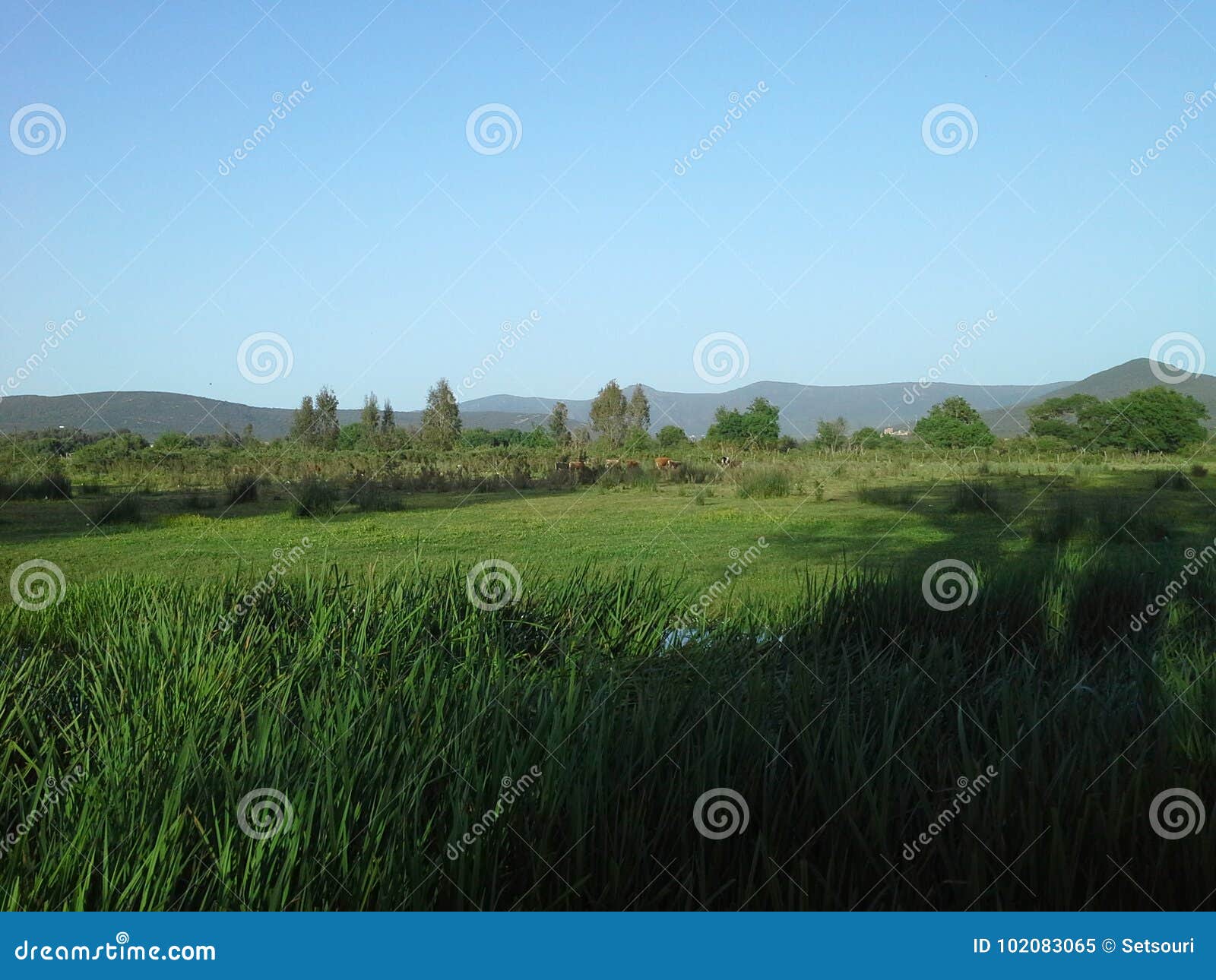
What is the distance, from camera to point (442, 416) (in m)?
20.6

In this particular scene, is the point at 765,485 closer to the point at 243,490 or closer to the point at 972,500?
the point at 972,500

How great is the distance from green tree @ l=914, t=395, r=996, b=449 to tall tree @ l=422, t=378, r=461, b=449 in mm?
9784

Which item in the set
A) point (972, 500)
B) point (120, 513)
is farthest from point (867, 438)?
point (120, 513)

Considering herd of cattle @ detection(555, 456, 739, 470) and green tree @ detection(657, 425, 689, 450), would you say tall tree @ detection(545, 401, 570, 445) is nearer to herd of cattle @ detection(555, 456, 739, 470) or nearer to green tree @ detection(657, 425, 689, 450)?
green tree @ detection(657, 425, 689, 450)

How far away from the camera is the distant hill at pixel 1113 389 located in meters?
21.1

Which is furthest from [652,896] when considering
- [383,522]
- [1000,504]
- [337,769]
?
[1000,504]

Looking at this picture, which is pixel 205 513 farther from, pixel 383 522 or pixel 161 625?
pixel 161 625

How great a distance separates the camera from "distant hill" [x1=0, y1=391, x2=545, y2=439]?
17.0 meters

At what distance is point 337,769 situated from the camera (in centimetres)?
246

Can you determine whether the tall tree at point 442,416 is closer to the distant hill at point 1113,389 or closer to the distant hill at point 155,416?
the distant hill at point 155,416

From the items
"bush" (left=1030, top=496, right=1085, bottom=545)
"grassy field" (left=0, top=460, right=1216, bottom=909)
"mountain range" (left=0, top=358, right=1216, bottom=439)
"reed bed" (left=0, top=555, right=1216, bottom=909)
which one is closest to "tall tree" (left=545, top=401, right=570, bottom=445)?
"mountain range" (left=0, top=358, right=1216, bottom=439)

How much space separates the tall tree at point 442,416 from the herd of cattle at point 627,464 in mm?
4000

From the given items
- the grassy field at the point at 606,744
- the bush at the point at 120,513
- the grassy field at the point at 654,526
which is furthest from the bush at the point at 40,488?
the grassy field at the point at 606,744
